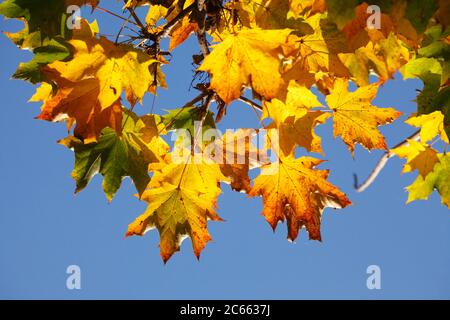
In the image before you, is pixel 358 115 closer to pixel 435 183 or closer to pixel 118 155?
pixel 435 183

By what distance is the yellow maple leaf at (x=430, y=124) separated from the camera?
2254mm

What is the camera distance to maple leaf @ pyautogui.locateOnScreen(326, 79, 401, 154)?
7.04ft

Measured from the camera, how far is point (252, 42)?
5.58ft

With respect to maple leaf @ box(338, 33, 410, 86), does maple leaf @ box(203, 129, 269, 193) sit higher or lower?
lower

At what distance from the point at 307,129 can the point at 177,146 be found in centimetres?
63

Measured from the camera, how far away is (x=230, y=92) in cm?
165

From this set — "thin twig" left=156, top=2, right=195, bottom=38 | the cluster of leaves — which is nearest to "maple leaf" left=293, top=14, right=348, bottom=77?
the cluster of leaves

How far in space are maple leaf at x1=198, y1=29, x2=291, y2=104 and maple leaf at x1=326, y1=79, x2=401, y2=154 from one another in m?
0.66

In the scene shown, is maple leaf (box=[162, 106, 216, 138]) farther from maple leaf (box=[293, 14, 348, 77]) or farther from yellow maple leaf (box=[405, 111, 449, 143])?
yellow maple leaf (box=[405, 111, 449, 143])

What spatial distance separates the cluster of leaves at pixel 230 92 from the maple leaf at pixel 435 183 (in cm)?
1

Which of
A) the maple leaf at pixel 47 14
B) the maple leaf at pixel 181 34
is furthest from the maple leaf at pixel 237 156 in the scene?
the maple leaf at pixel 47 14

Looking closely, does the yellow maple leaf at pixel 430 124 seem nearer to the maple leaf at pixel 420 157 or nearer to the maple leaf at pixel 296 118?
the maple leaf at pixel 420 157

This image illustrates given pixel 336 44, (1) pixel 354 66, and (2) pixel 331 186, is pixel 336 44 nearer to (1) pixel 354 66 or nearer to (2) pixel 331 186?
(1) pixel 354 66

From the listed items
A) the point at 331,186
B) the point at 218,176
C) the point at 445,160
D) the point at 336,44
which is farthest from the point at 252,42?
the point at 445,160
